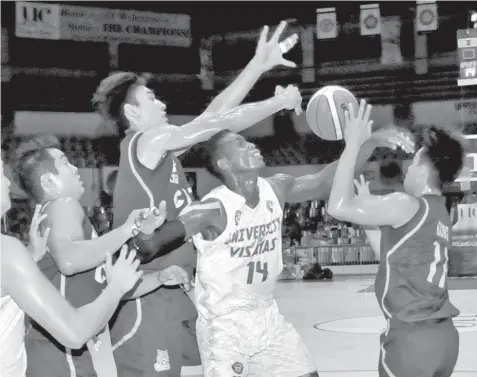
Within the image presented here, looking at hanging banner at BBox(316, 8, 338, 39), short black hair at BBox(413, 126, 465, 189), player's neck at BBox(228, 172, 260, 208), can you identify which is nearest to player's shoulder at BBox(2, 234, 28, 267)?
player's neck at BBox(228, 172, 260, 208)

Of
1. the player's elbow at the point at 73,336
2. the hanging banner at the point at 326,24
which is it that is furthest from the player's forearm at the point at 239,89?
the hanging banner at the point at 326,24

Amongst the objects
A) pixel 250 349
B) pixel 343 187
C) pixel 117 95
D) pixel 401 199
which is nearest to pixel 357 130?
pixel 343 187

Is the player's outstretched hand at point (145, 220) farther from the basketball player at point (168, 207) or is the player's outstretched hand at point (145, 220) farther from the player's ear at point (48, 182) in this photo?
the player's ear at point (48, 182)

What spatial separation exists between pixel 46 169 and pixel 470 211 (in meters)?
11.2

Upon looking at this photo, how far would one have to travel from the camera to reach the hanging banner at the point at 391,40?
19.5 m

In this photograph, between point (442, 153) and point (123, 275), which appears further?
point (442, 153)

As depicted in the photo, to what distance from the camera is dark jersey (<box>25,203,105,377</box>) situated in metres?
3.39

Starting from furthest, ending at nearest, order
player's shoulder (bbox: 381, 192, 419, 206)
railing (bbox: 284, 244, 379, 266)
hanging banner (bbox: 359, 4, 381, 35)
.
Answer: hanging banner (bbox: 359, 4, 381, 35)
railing (bbox: 284, 244, 379, 266)
player's shoulder (bbox: 381, 192, 419, 206)

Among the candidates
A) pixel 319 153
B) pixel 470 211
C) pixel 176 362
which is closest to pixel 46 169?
pixel 176 362

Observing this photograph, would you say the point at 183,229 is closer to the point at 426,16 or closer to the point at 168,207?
the point at 168,207

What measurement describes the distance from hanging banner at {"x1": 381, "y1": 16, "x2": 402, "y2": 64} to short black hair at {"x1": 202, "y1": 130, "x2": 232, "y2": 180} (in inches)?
655

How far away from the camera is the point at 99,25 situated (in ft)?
66.8

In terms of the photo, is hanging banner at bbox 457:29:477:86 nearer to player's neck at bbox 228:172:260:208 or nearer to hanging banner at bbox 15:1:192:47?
player's neck at bbox 228:172:260:208

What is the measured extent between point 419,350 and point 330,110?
160 cm
